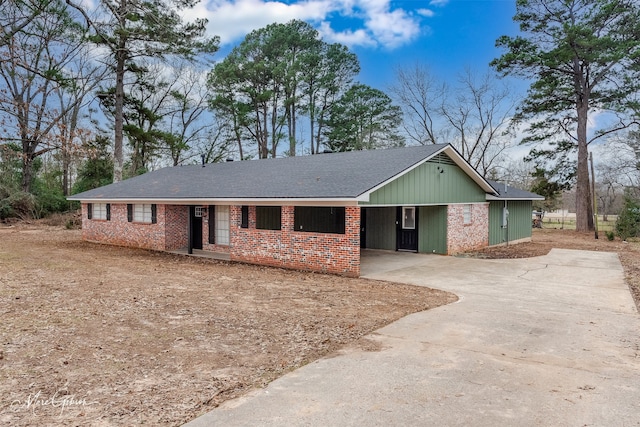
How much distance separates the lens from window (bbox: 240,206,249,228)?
13.0 meters

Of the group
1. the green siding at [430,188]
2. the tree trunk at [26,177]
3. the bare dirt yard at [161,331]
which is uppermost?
the tree trunk at [26,177]

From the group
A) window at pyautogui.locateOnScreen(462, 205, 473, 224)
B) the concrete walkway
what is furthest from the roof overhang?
window at pyautogui.locateOnScreen(462, 205, 473, 224)

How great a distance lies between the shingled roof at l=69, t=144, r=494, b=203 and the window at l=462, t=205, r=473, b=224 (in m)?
1.20

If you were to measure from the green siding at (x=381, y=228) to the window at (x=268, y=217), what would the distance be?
5.28 meters

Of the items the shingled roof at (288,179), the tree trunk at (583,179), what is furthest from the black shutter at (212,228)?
the tree trunk at (583,179)

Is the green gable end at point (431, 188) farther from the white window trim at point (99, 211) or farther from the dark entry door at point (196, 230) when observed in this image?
the white window trim at point (99, 211)

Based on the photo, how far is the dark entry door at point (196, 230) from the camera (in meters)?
15.9

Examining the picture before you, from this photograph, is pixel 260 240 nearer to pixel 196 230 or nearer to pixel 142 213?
pixel 196 230

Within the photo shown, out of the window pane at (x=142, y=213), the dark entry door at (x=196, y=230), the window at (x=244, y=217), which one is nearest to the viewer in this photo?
the window at (x=244, y=217)

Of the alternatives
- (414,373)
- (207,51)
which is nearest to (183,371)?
(414,373)

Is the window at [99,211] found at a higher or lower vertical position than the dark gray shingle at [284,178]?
lower

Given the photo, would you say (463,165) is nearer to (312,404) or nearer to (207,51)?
(312,404)

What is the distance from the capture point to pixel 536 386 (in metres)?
4.10

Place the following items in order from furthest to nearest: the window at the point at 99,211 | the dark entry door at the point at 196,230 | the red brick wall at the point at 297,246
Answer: the window at the point at 99,211 < the dark entry door at the point at 196,230 < the red brick wall at the point at 297,246
